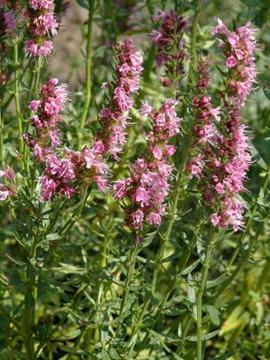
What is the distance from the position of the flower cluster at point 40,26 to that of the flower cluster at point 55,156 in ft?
0.79

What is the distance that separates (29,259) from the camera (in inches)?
118

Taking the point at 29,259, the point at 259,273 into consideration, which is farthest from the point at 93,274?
the point at 259,273

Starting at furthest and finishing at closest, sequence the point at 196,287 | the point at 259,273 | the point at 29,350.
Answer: the point at 259,273 < the point at 29,350 < the point at 196,287

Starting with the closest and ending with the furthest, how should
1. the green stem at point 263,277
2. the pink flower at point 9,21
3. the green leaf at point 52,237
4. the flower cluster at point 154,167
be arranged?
the flower cluster at point 154,167, the green leaf at point 52,237, the pink flower at point 9,21, the green stem at point 263,277


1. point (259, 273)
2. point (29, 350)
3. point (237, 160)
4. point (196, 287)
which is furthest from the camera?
point (259, 273)

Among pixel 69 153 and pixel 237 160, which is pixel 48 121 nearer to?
pixel 69 153

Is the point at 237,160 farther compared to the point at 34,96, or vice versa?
the point at 34,96

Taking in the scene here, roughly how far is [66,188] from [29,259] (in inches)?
16.6

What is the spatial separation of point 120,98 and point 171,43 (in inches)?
23.2

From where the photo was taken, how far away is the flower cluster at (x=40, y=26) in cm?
288

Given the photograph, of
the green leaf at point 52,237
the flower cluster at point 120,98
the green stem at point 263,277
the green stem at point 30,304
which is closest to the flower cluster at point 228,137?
the flower cluster at point 120,98

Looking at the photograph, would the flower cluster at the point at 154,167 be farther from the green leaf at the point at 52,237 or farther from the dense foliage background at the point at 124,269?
the green leaf at the point at 52,237

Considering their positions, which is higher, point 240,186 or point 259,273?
point 240,186

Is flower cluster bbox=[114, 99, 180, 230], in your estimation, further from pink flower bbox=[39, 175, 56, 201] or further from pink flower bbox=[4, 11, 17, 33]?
pink flower bbox=[4, 11, 17, 33]
